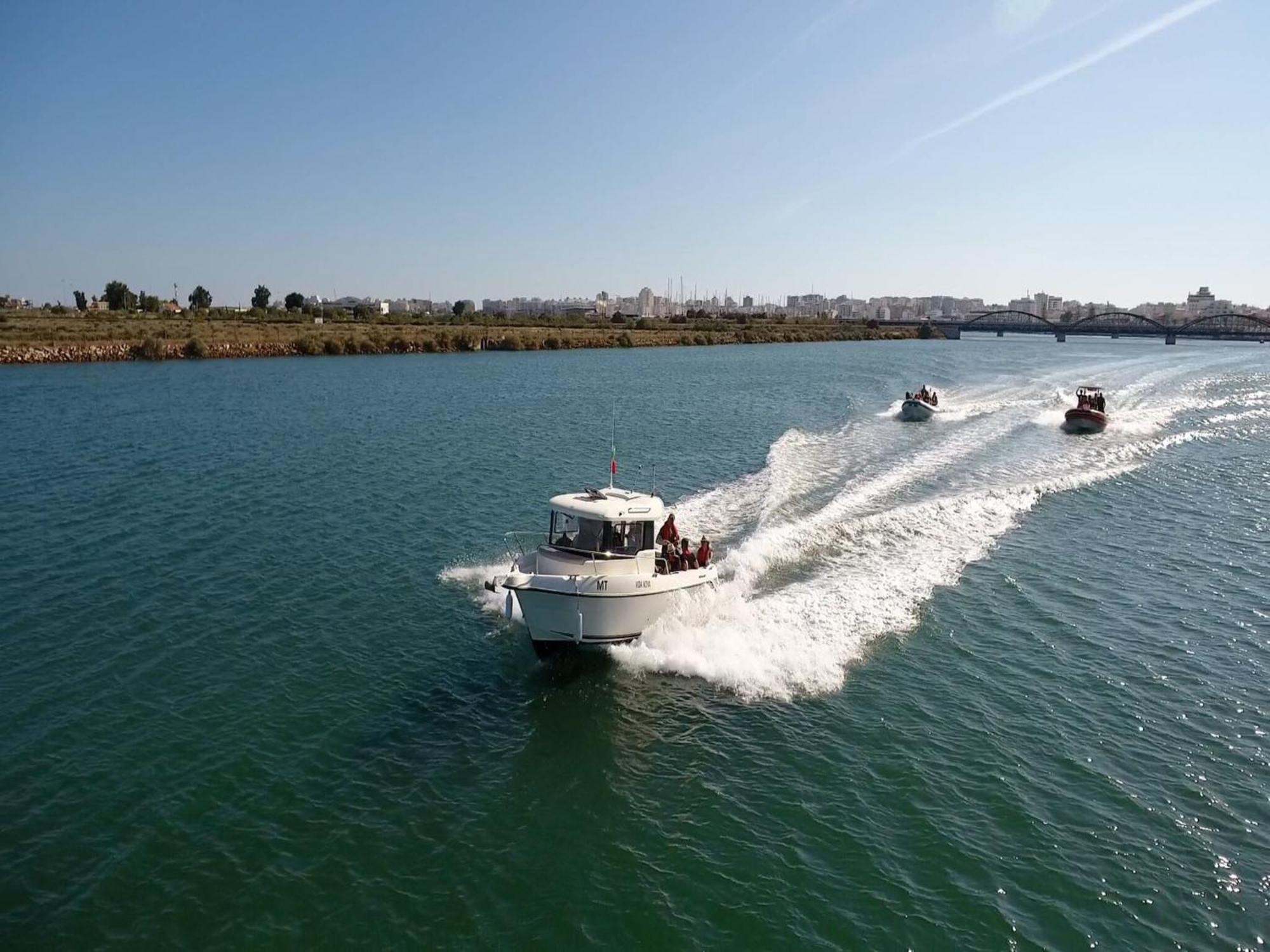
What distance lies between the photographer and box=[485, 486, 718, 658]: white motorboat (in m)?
19.1

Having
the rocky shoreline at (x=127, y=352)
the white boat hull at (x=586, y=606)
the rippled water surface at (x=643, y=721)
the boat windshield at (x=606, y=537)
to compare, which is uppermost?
A: the rocky shoreline at (x=127, y=352)

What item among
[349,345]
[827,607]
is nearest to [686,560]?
[827,607]

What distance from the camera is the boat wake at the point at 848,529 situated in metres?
20.0

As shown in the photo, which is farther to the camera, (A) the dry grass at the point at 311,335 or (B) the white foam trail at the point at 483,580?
(A) the dry grass at the point at 311,335

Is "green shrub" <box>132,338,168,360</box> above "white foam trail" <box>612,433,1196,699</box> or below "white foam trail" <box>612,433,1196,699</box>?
above

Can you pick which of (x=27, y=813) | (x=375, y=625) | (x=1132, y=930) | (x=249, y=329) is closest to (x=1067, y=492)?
(x=1132, y=930)

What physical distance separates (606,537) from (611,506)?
0.84 meters

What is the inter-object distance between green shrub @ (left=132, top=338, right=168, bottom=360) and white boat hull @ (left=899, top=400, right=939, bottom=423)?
264ft

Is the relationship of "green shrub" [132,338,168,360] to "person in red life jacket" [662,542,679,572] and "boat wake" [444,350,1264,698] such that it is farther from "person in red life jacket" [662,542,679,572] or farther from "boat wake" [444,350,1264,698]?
"person in red life jacket" [662,542,679,572]

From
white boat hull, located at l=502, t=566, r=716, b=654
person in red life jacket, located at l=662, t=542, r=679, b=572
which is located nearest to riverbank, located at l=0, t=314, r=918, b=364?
white boat hull, located at l=502, t=566, r=716, b=654

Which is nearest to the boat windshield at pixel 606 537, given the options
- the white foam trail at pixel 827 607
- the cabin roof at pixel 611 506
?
the cabin roof at pixel 611 506

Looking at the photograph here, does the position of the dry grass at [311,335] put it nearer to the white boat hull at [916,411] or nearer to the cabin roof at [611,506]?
the white boat hull at [916,411]

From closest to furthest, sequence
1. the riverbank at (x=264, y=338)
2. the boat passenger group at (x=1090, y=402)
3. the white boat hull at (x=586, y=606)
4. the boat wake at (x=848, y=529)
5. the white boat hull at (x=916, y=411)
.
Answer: the white boat hull at (x=586, y=606) → the boat wake at (x=848, y=529) → the boat passenger group at (x=1090, y=402) → the white boat hull at (x=916, y=411) → the riverbank at (x=264, y=338)

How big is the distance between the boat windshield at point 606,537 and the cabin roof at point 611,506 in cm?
16
